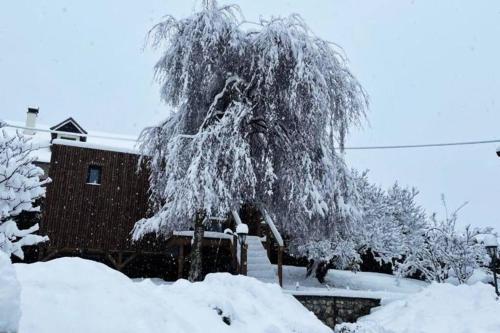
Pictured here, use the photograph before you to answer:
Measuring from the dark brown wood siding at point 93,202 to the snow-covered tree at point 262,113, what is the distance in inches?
68.7

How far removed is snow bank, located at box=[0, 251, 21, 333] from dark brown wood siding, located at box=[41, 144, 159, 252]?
45.5 ft

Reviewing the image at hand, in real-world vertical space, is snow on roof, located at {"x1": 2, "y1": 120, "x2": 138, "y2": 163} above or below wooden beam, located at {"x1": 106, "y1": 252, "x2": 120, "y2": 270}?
above

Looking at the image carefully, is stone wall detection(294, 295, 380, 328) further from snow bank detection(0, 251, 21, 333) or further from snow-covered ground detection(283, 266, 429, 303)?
snow bank detection(0, 251, 21, 333)

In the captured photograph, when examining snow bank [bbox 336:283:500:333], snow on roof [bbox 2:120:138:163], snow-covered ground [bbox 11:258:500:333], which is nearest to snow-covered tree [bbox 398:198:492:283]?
snow-covered ground [bbox 11:258:500:333]

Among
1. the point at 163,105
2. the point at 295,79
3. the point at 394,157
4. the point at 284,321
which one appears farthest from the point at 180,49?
the point at 394,157

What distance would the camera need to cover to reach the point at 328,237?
14.5 m

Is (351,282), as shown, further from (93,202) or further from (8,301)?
(8,301)

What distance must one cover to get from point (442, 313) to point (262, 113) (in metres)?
7.57

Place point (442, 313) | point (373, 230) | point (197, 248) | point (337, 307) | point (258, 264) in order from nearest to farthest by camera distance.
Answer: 1. point (442, 313)
2. point (337, 307)
3. point (197, 248)
4. point (258, 264)
5. point (373, 230)

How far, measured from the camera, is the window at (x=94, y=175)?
16203 millimetres

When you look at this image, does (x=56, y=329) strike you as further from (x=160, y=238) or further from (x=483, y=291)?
(x=160, y=238)

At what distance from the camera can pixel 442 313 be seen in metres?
8.99

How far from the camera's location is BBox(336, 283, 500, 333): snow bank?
26.4 feet

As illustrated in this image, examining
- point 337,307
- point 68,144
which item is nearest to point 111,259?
point 68,144
